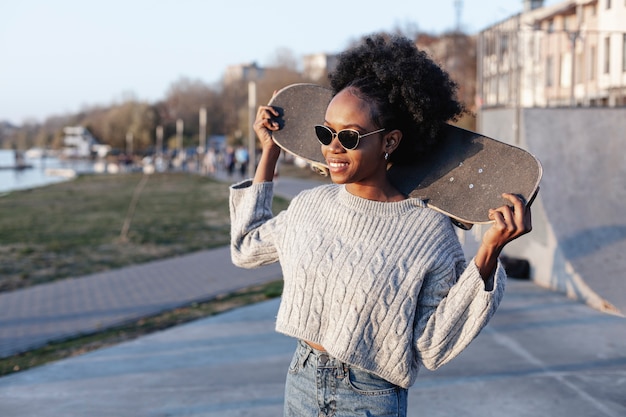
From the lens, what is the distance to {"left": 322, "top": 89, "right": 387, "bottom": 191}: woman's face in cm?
228

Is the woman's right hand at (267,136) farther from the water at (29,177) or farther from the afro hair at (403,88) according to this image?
the water at (29,177)

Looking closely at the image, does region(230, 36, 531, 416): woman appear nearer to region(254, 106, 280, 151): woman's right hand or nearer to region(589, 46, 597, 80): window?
region(254, 106, 280, 151): woman's right hand

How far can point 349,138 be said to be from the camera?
2260 millimetres

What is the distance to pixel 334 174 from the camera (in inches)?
91.0

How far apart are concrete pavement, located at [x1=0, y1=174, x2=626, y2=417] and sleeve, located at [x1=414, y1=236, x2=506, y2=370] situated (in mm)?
2532

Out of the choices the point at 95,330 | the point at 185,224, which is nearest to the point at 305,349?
the point at 95,330

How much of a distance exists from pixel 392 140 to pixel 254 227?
64 centimetres

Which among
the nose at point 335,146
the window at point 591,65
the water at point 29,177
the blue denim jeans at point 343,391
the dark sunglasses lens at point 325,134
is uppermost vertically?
the window at point 591,65

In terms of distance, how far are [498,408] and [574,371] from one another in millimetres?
956

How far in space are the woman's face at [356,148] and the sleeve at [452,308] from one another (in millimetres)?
374

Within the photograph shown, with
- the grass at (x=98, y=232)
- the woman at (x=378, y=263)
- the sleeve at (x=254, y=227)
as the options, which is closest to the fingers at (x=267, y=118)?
the sleeve at (x=254, y=227)

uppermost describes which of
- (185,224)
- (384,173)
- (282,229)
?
(384,173)

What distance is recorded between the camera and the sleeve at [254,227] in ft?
8.68

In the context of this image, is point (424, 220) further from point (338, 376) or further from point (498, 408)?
point (498, 408)
